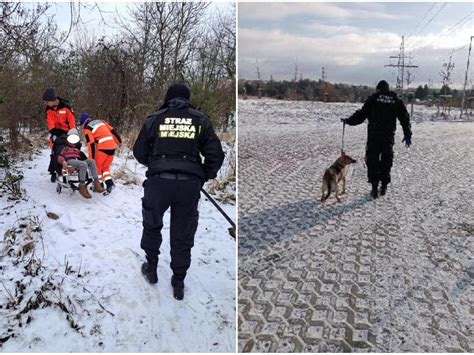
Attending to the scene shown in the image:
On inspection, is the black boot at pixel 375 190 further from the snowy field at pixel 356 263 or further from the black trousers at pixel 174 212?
the black trousers at pixel 174 212

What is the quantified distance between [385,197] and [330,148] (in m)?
5.63

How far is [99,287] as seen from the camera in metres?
3.91

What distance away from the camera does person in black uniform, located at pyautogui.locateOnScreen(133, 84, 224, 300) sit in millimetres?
3625

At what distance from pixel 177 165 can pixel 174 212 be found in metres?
0.47

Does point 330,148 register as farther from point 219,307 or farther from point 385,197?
point 219,307

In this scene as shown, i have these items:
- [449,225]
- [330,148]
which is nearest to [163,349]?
[449,225]

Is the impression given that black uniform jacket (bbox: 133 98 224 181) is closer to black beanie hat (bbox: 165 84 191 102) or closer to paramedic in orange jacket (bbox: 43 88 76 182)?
black beanie hat (bbox: 165 84 191 102)

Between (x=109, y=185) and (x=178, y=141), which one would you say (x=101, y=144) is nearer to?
(x=109, y=185)

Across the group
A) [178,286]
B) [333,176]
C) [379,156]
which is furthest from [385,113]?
[178,286]

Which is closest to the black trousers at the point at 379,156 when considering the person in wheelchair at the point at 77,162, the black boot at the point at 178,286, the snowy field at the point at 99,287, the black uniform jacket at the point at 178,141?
the snowy field at the point at 99,287

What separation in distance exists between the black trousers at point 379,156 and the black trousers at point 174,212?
3.40m

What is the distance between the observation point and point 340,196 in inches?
255

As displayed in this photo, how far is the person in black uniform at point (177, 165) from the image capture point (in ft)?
11.9

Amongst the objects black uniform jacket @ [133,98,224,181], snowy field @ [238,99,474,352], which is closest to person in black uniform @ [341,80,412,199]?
snowy field @ [238,99,474,352]
